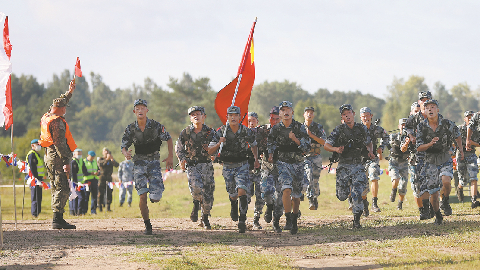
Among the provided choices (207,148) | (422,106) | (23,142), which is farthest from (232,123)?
(23,142)

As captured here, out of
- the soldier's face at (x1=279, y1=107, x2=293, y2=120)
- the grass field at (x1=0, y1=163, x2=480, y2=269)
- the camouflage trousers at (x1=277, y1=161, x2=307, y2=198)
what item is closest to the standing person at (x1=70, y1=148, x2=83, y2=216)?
the grass field at (x1=0, y1=163, x2=480, y2=269)

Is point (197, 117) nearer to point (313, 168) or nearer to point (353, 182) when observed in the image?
point (353, 182)

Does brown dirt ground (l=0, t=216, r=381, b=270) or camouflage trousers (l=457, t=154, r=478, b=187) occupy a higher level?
camouflage trousers (l=457, t=154, r=478, b=187)

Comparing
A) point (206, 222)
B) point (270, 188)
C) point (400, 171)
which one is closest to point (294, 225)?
point (270, 188)

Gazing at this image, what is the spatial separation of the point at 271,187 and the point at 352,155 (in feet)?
5.85

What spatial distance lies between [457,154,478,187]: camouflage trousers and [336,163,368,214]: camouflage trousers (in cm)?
485

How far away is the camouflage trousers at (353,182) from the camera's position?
36.1ft

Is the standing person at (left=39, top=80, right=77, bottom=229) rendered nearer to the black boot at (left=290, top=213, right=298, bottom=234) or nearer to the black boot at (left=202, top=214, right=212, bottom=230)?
the black boot at (left=202, top=214, right=212, bottom=230)

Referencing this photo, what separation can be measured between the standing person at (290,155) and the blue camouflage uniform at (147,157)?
2.26 metres

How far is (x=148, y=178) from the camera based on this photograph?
10773mm

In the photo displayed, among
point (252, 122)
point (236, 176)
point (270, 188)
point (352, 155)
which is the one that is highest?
point (252, 122)

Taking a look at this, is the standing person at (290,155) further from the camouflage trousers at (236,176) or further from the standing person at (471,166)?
the standing person at (471,166)

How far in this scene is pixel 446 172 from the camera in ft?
35.5

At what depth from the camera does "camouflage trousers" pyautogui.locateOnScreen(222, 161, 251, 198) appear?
434 inches
